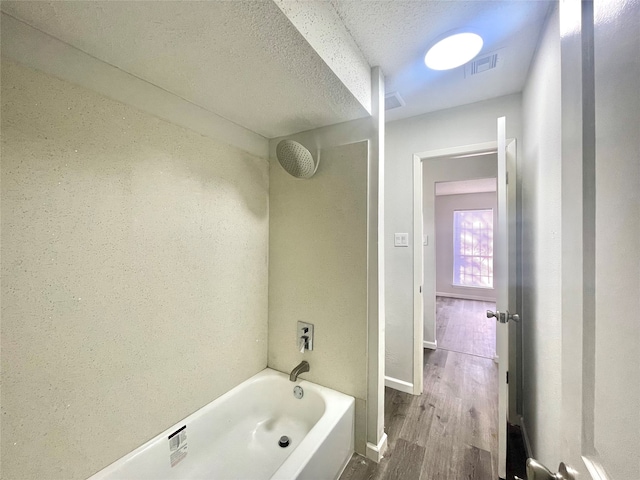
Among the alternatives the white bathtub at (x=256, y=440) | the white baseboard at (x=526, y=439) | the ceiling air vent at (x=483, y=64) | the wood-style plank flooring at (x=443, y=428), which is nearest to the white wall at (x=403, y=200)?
the wood-style plank flooring at (x=443, y=428)

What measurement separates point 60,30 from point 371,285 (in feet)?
5.63

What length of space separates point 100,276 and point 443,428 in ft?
7.36

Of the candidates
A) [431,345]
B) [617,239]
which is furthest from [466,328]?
[617,239]

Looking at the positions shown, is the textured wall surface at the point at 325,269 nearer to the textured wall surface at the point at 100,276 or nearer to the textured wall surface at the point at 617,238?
the textured wall surface at the point at 100,276

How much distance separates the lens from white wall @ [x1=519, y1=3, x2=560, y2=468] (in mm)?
1008

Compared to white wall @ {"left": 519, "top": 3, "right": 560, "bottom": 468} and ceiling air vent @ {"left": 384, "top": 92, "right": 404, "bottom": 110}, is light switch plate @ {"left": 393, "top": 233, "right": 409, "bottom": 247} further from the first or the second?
ceiling air vent @ {"left": 384, "top": 92, "right": 404, "bottom": 110}

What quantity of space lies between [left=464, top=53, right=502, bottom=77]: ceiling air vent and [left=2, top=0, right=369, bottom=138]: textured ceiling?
2.42 ft

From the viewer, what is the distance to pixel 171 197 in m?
1.26

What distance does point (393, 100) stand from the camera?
1822 mm

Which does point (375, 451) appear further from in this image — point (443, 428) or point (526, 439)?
point (526, 439)

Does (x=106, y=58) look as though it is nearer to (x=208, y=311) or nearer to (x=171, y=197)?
(x=171, y=197)

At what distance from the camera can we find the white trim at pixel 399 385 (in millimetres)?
2133

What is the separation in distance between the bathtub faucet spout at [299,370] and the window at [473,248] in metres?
5.02

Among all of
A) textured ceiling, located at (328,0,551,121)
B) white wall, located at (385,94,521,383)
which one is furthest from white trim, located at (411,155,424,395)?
textured ceiling, located at (328,0,551,121)
